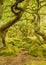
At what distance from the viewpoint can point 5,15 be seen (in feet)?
56.7

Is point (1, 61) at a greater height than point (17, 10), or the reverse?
point (17, 10)

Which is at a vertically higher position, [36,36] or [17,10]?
[17,10]

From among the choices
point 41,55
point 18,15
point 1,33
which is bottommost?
point 41,55

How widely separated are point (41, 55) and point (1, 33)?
3341 mm

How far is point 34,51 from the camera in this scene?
45.5 feet

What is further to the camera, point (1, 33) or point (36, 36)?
point (36, 36)

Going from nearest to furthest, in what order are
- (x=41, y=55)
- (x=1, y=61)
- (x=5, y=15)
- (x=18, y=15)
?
(x=1, y=61)
(x=18, y=15)
(x=41, y=55)
(x=5, y=15)

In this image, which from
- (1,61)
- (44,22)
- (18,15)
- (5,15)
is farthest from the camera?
(44,22)

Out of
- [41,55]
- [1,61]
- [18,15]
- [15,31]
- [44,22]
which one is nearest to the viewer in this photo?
[1,61]

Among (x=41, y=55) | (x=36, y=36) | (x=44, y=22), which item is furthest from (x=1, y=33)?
(x=44, y=22)

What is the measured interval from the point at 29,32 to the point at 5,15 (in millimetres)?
10294

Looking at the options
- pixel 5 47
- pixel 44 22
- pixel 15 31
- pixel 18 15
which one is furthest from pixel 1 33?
pixel 44 22

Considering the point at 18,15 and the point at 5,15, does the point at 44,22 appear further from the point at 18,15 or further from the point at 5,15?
the point at 18,15

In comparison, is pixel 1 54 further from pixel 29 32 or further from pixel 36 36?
pixel 29 32
